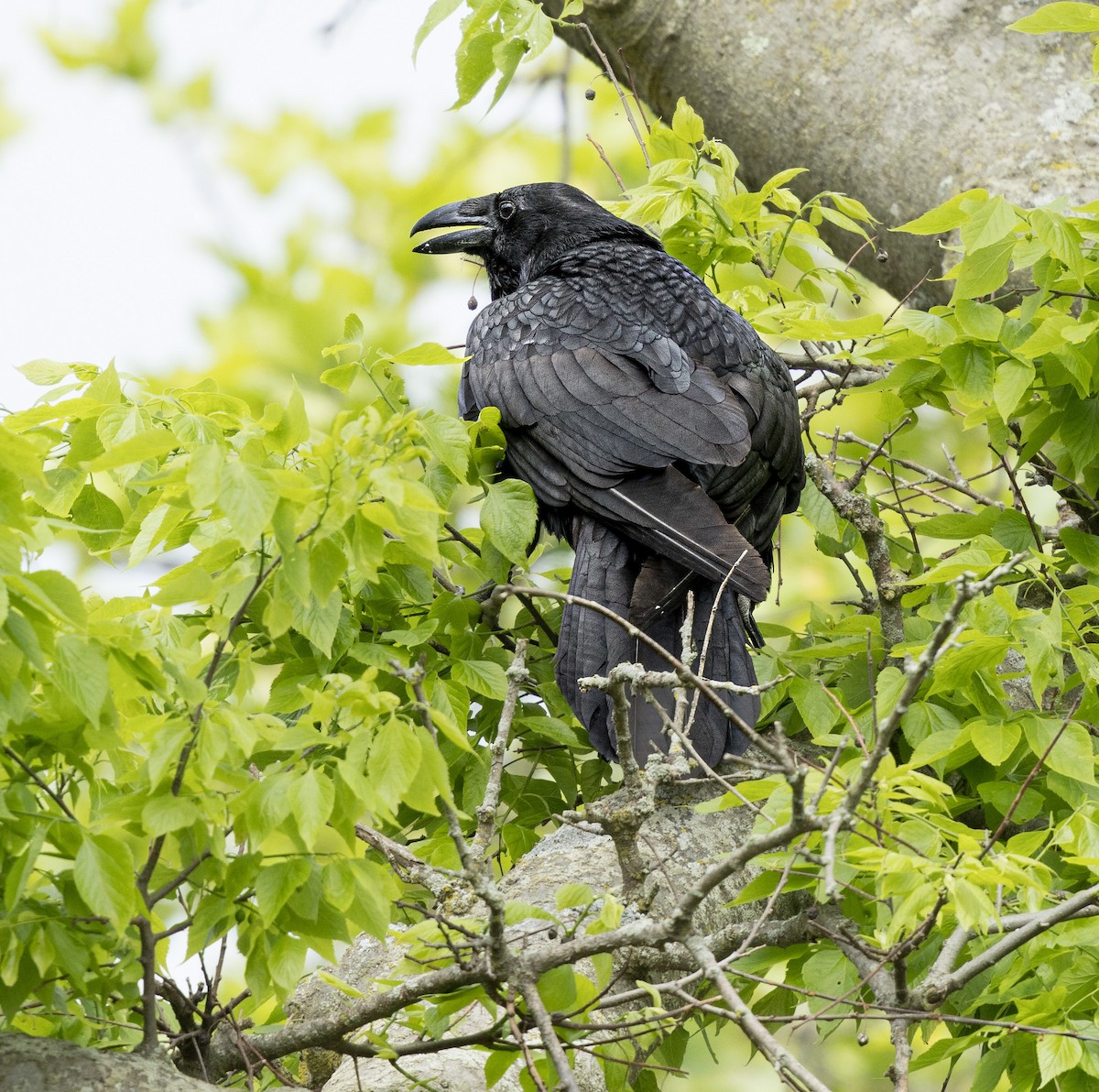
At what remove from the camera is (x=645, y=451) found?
137 inches

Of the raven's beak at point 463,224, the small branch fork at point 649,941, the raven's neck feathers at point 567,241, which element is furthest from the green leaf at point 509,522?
the raven's beak at point 463,224

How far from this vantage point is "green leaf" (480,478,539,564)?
113 inches

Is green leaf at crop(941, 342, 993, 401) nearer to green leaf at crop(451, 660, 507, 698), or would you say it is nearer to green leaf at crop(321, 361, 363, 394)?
green leaf at crop(451, 660, 507, 698)

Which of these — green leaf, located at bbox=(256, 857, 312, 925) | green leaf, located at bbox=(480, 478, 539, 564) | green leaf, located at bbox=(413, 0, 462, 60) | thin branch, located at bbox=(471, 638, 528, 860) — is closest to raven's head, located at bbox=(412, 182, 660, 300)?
green leaf, located at bbox=(413, 0, 462, 60)

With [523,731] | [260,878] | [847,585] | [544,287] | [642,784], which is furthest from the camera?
[847,585]

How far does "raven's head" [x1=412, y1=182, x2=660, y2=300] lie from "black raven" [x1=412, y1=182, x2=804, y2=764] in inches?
23.5

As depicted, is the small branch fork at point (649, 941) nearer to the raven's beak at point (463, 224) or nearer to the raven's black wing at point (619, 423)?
the raven's black wing at point (619, 423)

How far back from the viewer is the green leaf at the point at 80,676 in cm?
156

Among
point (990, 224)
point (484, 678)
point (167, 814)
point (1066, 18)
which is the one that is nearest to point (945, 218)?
point (990, 224)

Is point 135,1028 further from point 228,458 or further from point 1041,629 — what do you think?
point 1041,629

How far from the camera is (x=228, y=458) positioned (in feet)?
5.77

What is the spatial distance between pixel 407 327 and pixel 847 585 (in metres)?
3.13

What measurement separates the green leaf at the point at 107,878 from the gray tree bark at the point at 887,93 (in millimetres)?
3506

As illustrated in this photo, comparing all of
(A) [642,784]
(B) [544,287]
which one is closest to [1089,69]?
(B) [544,287]
